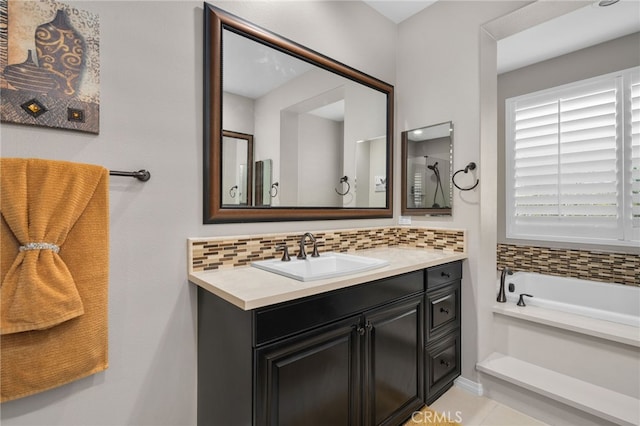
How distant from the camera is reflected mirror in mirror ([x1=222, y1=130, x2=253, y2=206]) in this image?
150cm

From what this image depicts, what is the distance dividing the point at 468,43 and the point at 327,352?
216 centimetres

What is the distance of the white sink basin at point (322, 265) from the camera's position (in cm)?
139

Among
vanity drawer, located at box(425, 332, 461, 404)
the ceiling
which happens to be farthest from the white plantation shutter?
vanity drawer, located at box(425, 332, 461, 404)

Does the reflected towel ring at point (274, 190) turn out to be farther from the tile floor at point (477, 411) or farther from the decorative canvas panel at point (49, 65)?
the tile floor at point (477, 411)

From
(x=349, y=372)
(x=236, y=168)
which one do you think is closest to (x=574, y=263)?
(x=349, y=372)

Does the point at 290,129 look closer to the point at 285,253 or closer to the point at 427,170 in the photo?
the point at 285,253

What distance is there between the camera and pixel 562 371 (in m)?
1.84

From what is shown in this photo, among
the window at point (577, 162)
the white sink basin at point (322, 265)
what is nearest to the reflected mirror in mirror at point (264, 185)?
the white sink basin at point (322, 265)

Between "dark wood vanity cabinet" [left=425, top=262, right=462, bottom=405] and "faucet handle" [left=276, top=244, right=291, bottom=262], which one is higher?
"faucet handle" [left=276, top=244, right=291, bottom=262]

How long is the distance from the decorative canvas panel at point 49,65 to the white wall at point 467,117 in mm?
2045

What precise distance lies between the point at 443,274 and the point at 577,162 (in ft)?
6.88

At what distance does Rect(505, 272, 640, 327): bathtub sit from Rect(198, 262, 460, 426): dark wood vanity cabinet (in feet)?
3.58

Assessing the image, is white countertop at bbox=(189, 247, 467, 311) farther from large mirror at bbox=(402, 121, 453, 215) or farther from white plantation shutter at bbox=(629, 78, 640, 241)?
white plantation shutter at bbox=(629, 78, 640, 241)

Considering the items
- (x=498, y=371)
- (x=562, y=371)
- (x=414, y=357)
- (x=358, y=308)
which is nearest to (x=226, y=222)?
(x=358, y=308)
